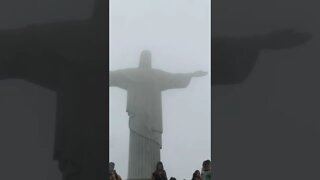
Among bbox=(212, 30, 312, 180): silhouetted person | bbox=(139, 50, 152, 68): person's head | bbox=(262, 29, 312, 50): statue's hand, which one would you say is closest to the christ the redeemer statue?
bbox=(139, 50, 152, 68): person's head

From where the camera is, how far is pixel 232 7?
6.56 ft

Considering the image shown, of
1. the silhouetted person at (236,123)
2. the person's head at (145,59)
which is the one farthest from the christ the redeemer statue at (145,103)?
the silhouetted person at (236,123)

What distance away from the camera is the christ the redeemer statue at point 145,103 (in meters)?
7.93

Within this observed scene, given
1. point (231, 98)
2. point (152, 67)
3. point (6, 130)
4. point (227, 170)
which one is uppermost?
point (152, 67)

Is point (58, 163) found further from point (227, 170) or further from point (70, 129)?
point (227, 170)

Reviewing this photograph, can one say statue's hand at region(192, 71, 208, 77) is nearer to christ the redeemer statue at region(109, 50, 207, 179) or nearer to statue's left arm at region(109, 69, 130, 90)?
christ the redeemer statue at region(109, 50, 207, 179)

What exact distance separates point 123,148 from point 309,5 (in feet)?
20.3

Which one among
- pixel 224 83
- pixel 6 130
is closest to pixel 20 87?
pixel 6 130

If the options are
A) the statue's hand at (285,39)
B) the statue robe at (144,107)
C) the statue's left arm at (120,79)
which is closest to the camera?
the statue's hand at (285,39)

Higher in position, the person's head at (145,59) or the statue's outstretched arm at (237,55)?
the person's head at (145,59)

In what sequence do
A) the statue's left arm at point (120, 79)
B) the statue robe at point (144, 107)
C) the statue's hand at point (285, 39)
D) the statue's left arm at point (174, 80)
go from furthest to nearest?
the statue's left arm at point (174, 80) → the statue's left arm at point (120, 79) → the statue robe at point (144, 107) → the statue's hand at point (285, 39)

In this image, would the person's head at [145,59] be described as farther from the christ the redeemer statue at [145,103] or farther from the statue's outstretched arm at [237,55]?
the statue's outstretched arm at [237,55]

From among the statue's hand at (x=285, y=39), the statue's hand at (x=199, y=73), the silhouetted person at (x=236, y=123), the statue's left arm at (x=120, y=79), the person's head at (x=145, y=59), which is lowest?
the silhouetted person at (x=236, y=123)

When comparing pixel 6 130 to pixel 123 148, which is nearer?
pixel 6 130
